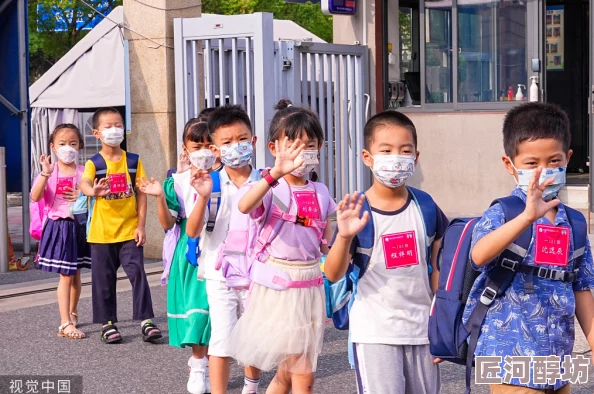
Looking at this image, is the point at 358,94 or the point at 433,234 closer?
the point at 433,234

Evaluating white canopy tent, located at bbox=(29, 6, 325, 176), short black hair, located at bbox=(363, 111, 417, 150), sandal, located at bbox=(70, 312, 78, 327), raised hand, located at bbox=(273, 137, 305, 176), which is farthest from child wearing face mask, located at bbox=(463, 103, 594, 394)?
white canopy tent, located at bbox=(29, 6, 325, 176)

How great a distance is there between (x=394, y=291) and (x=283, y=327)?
851mm

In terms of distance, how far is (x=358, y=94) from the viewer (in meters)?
12.6

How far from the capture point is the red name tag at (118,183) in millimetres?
7391

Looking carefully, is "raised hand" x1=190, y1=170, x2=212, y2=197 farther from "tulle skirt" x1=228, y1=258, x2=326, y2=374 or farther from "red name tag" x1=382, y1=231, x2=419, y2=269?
"red name tag" x1=382, y1=231, x2=419, y2=269

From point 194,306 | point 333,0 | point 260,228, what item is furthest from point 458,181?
point 260,228

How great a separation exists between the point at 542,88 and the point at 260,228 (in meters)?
8.38

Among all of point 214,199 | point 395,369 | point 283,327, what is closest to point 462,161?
point 214,199

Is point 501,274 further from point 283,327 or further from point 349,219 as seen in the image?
point 283,327

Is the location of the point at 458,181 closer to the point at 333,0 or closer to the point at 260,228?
the point at 333,0

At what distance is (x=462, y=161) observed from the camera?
12992 mm

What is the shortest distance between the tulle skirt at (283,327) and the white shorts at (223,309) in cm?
49

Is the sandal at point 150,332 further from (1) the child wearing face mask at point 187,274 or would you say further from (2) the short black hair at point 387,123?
(2) the short black hair at point 387,123

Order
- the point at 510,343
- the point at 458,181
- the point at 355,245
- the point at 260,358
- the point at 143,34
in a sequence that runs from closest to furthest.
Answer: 1. the point at 510,343
2. the point at 355,245
3. the point at 260,358
4. the point at 143,34
5. the point at 458,181
